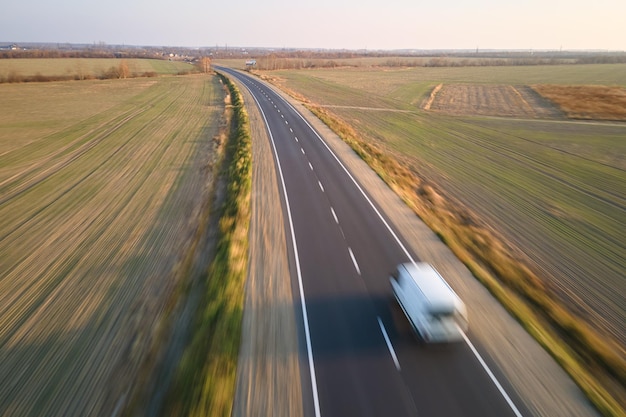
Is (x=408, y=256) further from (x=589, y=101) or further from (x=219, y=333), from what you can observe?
(x=589, y=101)

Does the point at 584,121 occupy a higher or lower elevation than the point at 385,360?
higher

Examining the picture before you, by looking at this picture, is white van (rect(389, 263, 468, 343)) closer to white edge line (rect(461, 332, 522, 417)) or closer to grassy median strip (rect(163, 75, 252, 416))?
white edge line (rect(461, 332, 522, 417))

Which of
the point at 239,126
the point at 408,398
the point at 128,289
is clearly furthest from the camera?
the point at 239,126

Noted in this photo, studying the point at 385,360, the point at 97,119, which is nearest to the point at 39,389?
the point at 385,360

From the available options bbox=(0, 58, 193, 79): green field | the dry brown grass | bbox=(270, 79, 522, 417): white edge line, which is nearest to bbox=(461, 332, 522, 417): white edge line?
bbox=(270, 79, 522, 417): white edge line

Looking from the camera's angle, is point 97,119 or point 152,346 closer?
point 152,346

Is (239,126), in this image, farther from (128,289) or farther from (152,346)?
(152,346)

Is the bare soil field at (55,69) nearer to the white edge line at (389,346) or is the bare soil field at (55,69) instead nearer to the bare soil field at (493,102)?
the bare soil field at (493,102)

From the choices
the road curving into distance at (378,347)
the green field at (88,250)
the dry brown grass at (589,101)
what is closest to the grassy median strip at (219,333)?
the green field at (88,250)
